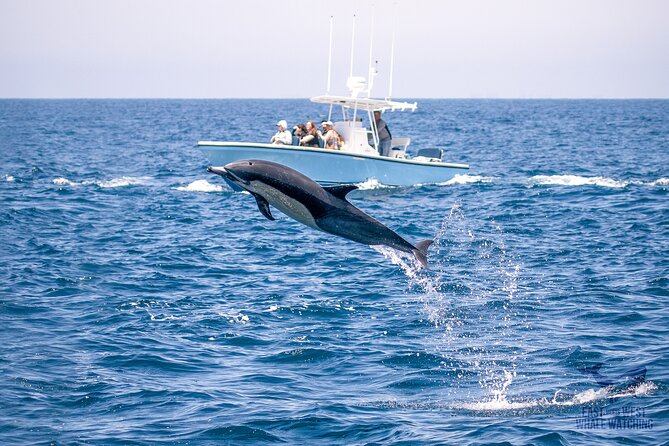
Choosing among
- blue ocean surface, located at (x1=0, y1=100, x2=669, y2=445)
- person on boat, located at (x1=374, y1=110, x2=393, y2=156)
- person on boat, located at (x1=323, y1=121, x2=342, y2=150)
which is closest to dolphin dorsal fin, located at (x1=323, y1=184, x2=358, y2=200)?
blue ocean surface, located at (x1=0, y1=100, x2=669, y2=445)

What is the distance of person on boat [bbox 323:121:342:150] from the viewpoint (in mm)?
31181

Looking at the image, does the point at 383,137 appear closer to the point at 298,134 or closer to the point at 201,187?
the point at 298,134

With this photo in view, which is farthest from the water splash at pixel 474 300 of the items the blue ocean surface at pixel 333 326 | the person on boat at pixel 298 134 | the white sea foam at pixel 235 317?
the person on boat at pixel 298 134

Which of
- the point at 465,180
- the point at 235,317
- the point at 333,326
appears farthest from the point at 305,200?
the point at 465,180

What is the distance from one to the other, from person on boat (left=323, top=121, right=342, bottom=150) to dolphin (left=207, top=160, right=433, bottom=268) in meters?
22.9

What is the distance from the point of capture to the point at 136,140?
232 feet

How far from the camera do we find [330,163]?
3078 cm

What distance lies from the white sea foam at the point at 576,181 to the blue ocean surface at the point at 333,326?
5.05 meters

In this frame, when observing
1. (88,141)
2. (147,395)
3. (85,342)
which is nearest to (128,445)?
(147,395)

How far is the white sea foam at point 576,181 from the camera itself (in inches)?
1419

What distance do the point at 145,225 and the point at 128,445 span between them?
53.6ft

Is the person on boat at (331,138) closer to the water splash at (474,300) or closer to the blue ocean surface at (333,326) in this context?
the blue ocean surface at (333,326)

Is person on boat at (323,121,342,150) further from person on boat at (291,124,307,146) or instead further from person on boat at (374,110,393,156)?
person on boat at (374,110,393,156)

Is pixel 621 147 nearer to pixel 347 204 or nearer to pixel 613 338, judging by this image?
pixel 613 338
